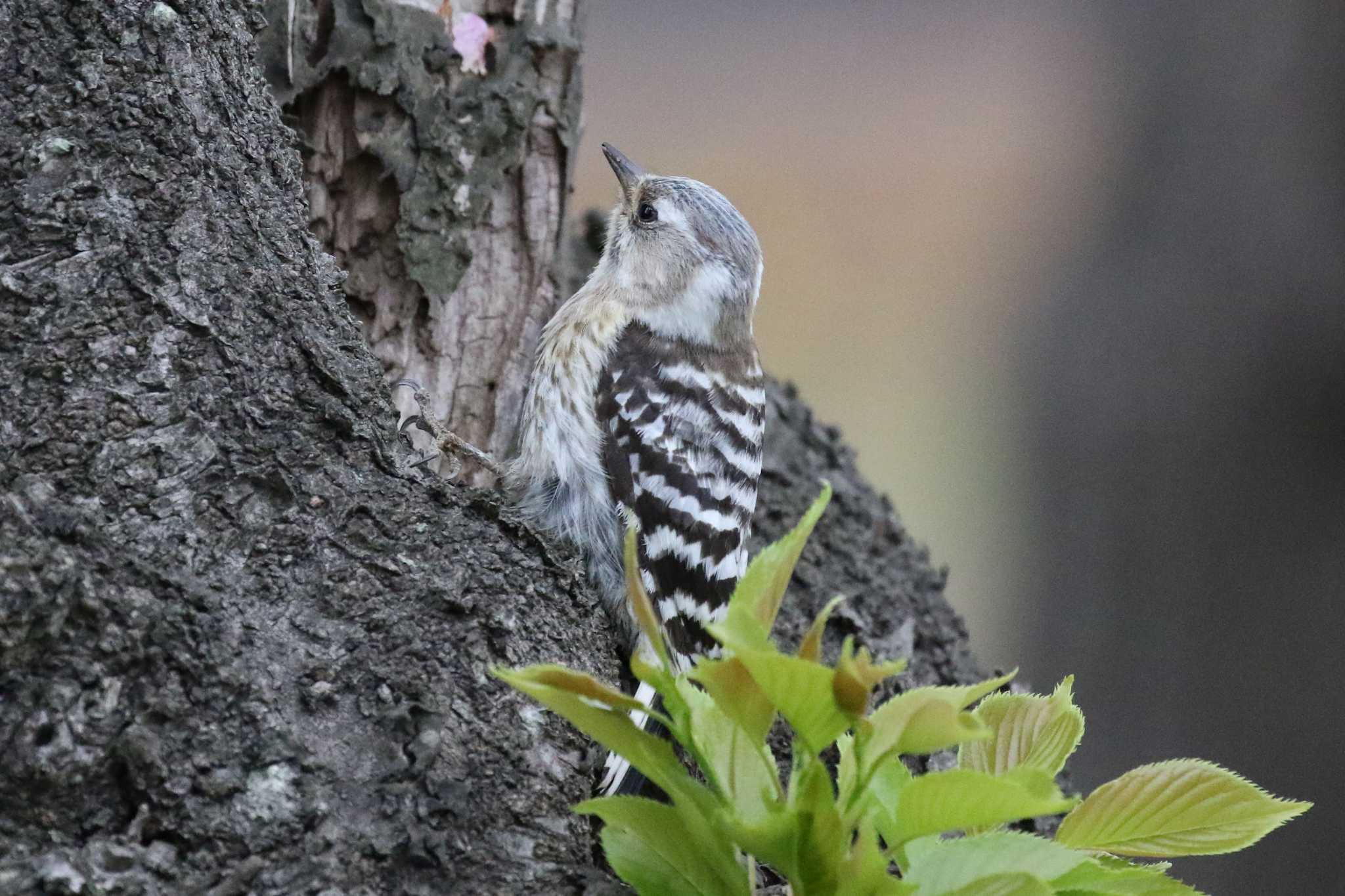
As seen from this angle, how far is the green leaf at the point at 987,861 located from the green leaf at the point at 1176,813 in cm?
21

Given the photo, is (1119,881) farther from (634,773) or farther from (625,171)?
(625,171)

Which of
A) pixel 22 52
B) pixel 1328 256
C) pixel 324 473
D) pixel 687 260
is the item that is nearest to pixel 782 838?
pixel 324 473

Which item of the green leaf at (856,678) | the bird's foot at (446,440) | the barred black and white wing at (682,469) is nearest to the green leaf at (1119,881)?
Result: the green leaf at (856,678)

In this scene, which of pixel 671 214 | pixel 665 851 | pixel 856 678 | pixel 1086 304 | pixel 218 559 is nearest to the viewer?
pixel 856 678

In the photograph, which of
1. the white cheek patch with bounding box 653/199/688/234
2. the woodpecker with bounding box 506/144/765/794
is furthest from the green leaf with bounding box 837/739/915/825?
the white cheek patch with bounding box 653/199/688/234

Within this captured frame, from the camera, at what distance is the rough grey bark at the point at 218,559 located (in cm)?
165

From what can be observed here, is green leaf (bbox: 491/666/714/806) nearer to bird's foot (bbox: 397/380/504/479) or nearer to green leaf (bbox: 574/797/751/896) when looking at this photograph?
green leaf (bbox: 574/797/751/896)

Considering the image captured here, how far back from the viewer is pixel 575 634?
82.8 inches

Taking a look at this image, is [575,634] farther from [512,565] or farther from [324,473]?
[324,473]

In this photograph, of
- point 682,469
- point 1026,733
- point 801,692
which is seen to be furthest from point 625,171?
point 801,692

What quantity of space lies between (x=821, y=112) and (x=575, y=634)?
492cm

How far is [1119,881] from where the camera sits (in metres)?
1.69

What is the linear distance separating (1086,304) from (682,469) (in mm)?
2850

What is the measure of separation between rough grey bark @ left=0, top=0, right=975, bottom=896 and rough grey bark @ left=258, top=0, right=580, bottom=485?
0.65 metres
